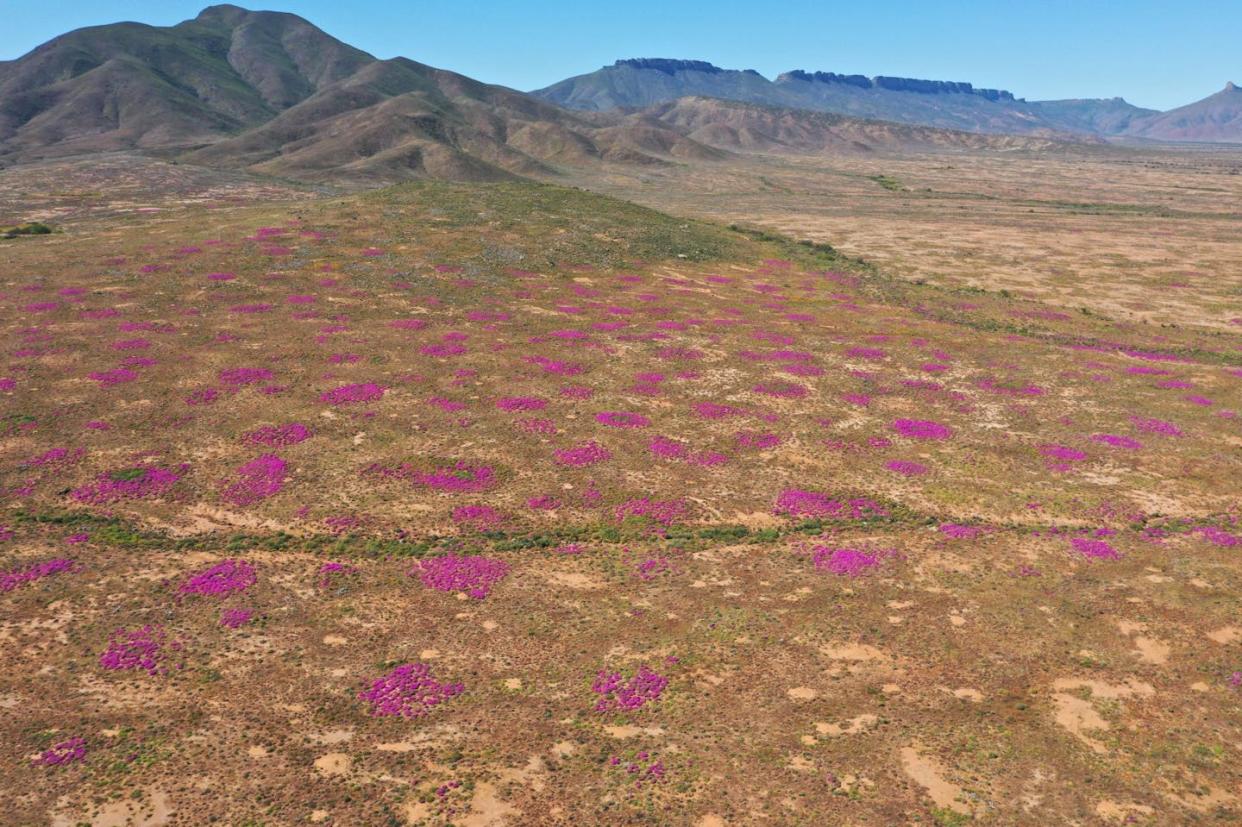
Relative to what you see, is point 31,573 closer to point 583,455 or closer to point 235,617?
point 235,617

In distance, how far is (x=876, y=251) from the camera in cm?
11900

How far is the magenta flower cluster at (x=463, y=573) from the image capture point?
28969mm

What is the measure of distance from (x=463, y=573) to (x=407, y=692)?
23.4 ft

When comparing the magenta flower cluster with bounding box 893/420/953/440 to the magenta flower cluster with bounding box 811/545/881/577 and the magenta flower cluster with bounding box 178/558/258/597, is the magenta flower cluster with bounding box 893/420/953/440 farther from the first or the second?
the magenta flower cluster with bounding box 178/558/258/597

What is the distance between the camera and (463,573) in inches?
1176

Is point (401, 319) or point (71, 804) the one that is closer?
point (71, 804)

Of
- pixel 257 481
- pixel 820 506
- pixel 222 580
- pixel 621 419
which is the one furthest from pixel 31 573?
pixel 820 506

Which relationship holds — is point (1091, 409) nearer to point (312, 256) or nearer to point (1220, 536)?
point (1220, 536)

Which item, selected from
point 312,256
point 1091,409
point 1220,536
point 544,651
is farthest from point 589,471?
point 312,256

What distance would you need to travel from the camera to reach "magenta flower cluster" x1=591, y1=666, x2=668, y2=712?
75.4 ft

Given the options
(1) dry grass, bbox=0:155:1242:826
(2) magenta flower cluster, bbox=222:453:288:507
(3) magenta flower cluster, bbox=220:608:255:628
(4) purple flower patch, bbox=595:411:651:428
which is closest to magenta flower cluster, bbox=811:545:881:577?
(1) dry grass, bbox=0:155:1242:826

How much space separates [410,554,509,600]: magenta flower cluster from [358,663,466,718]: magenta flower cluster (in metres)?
4.81

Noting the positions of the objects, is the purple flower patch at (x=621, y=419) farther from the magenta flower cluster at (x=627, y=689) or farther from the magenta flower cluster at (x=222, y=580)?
the magenta flower cluster at (x=222, y=580)

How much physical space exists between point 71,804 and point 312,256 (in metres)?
74.0
